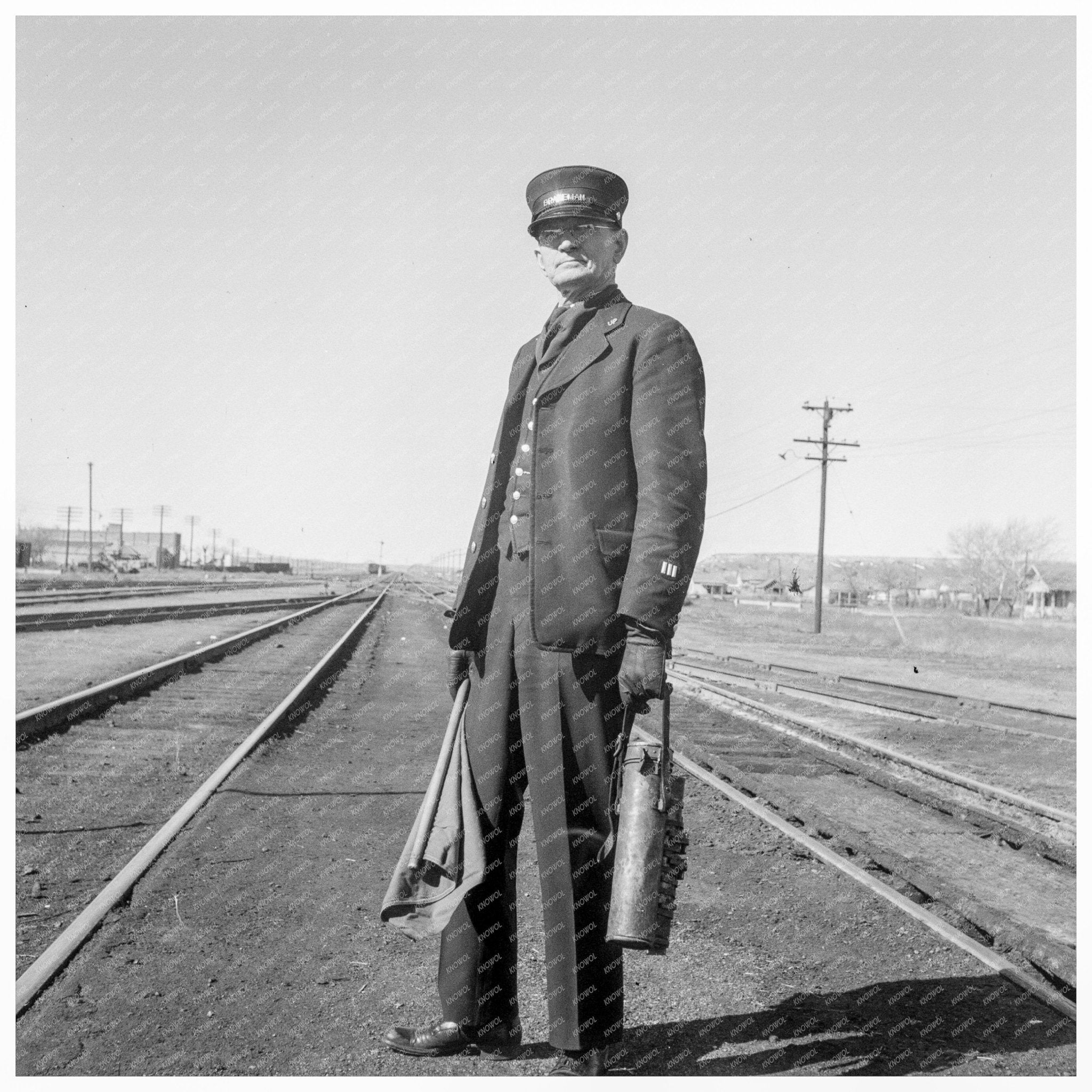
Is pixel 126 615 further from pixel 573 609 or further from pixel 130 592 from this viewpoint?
pixel 573 609

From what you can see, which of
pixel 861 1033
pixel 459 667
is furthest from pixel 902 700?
pixel 459 667

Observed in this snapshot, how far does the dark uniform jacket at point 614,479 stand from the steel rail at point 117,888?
193 cm

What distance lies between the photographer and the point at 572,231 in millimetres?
2654

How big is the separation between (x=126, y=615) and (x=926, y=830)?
74.7 feet

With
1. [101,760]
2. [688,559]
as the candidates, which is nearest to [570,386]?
[688,559]

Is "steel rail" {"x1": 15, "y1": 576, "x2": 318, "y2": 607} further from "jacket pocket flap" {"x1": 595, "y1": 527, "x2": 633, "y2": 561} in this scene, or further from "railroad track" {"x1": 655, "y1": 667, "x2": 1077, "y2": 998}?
"jacket pocket flap" {"x1": 595, "y1": 527, "x2": 633, "y2": 561}

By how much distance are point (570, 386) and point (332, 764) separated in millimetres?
4995

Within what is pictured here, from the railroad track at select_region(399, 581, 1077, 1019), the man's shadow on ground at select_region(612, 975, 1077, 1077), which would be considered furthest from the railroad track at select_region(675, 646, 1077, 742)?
the man's shadow on ground at select_region(612, 975, 1077, 1077)

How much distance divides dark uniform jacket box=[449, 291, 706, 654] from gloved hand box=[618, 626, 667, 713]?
6 cm

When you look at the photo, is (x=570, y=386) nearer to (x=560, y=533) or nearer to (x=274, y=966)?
(x=560, y=533)

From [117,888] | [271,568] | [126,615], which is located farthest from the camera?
[271,568]

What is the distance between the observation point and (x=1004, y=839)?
5621 mm

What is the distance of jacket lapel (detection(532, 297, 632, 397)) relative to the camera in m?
2.60

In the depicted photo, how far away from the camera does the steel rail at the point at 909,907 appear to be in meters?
3.19
